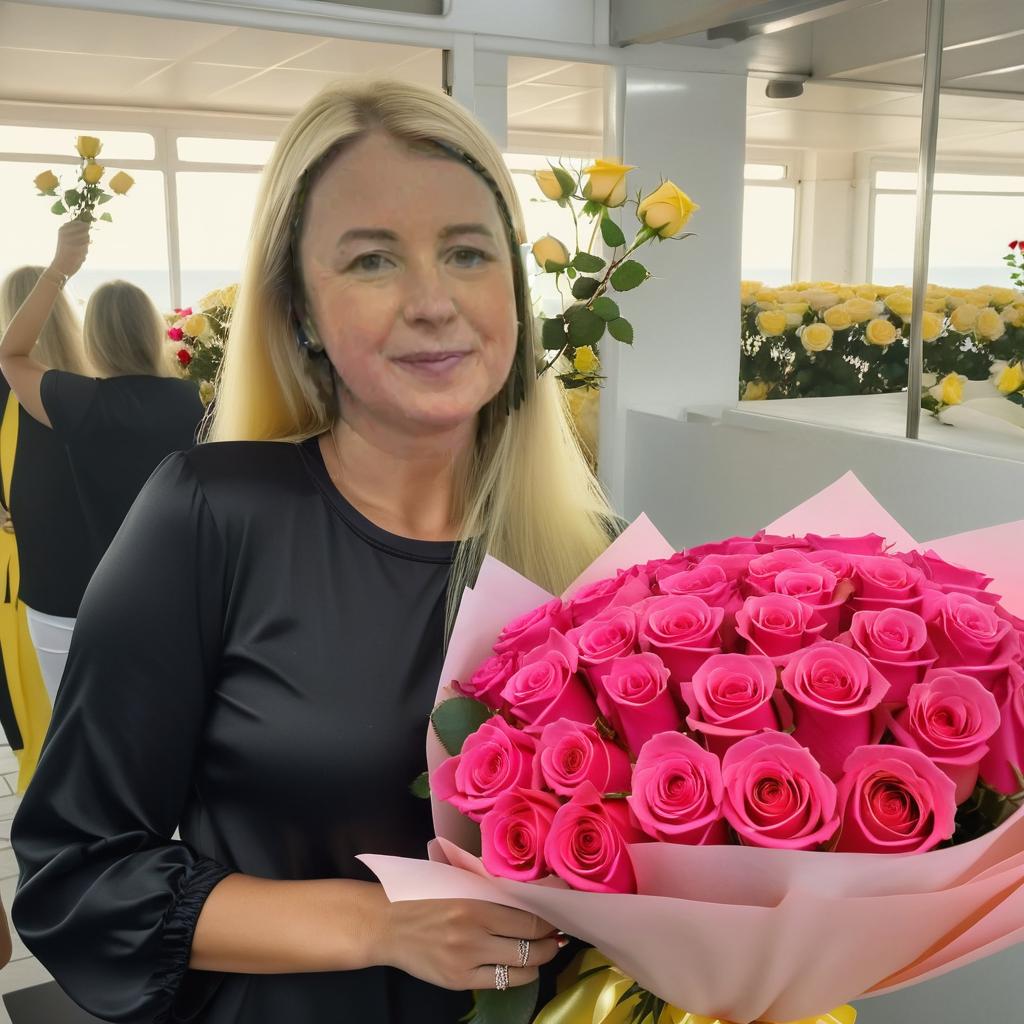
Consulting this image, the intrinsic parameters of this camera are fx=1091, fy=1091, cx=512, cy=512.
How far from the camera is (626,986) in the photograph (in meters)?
0.84

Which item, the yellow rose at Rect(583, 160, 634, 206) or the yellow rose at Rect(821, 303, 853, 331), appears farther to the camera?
the yellow rose at Rect(821, 303, 853, 331)

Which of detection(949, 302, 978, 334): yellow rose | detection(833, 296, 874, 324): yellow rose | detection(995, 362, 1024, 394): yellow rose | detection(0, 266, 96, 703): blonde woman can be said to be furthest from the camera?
detection(0, 266, 96, 703): blonde woman

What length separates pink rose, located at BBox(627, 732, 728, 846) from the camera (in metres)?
0.64

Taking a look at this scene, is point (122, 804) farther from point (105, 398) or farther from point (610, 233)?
→ point (105, 398)

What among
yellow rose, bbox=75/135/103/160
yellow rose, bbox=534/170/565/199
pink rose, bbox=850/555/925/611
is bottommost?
pink rose, bbox=850/555/925/611

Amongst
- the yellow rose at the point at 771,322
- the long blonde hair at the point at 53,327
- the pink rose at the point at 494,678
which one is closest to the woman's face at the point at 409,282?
the pink rose at the point at 494,678

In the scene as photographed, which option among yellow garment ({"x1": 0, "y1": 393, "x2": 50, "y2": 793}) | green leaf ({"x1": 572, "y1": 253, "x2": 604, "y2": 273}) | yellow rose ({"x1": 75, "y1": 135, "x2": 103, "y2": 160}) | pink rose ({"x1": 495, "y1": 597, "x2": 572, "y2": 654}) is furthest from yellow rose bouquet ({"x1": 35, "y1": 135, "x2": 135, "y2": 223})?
pink rose ({"x1": 495, "y1": 597, "x2": 572, "y2": 654})

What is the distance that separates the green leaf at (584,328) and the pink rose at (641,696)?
0.83 meters

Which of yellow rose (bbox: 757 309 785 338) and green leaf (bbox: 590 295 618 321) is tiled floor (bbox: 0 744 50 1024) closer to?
green leaf (bbox: 590 295 618 321)

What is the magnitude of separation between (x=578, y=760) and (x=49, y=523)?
3.03m

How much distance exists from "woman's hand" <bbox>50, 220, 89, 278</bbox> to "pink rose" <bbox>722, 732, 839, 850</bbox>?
9.49 feet

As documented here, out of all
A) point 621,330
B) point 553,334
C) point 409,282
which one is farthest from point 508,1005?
point 621,330

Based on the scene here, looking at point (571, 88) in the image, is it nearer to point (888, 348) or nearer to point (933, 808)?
point (888, 348)

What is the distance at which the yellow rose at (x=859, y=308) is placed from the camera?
3.08 metres
